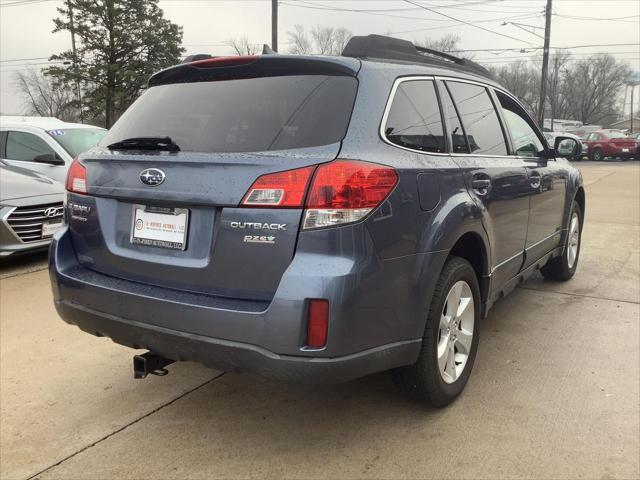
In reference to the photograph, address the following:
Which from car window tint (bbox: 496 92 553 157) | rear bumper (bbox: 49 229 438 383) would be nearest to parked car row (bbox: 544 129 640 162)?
car window tint (bbox: 496 92 553 157)

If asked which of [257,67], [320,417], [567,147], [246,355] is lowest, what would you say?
[320,417]

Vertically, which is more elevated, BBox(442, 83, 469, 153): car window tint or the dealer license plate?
BBox(442, 83, 469, 153): car window tint

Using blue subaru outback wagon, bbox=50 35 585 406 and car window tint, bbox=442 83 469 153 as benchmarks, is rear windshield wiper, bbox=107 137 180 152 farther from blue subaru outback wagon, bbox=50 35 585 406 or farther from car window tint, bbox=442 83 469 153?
car window tint, bbox=442 83 469 153

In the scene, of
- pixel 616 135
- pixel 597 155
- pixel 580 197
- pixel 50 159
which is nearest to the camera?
pixel 580 197

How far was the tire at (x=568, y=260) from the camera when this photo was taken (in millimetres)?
5199

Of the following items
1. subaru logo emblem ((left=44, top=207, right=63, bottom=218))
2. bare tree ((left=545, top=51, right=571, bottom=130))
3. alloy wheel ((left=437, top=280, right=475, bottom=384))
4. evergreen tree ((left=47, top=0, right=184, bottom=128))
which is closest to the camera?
alloy wheel ((left=437, top=280, right=475, bottom=384))

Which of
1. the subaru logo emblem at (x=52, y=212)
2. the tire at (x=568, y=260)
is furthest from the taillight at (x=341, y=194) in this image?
the subaru logo emblem at (x=52, y=212)

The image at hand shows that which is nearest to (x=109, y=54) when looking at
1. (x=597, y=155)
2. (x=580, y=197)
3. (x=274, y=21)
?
(x=274, y=21)

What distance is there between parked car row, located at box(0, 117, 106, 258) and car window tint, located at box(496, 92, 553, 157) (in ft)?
15.5

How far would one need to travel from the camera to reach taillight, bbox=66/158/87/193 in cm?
271

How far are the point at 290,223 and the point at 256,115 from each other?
23.9 inches

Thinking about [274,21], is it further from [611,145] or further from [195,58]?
[195,58]

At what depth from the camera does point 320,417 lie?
9.43 ft

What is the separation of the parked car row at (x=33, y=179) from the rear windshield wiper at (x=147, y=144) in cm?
370
